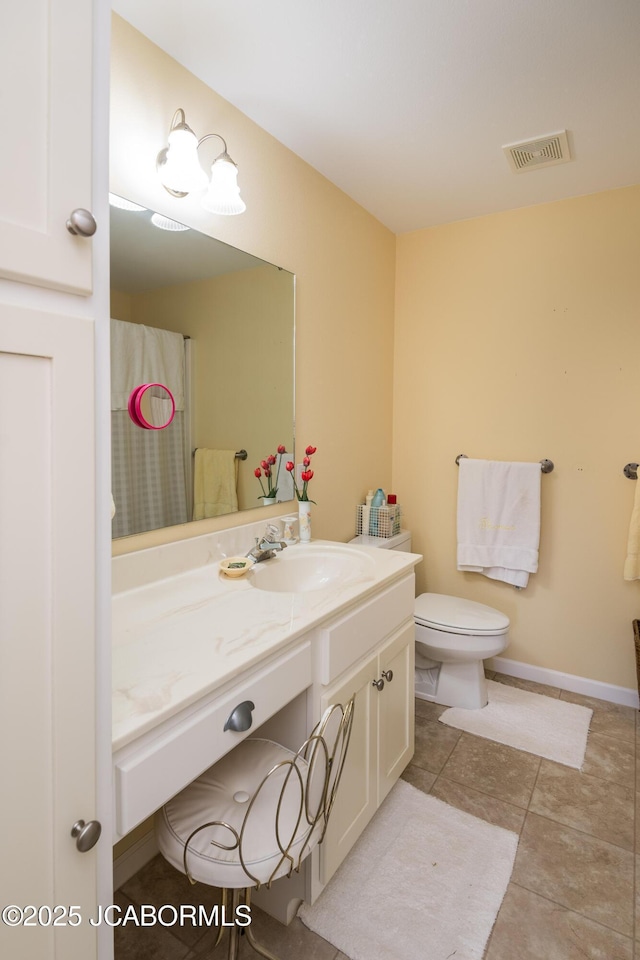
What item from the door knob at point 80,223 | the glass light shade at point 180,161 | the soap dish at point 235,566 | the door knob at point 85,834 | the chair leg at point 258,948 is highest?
the glass light shade at point 180,161

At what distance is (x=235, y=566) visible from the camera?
5.15 ft

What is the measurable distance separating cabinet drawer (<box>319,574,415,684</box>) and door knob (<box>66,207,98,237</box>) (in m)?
0.98

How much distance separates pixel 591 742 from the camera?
2.09 m

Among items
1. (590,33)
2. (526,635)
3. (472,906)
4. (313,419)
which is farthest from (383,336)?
(472,906)

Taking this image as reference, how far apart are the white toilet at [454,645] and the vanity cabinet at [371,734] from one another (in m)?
0.49

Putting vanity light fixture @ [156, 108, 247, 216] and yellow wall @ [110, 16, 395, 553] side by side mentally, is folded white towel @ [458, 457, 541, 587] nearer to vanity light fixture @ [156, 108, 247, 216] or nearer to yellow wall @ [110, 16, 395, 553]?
yellow wall @ [110, 16, 395, 553]

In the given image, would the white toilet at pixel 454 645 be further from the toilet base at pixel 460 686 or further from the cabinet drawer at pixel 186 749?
the cabinet drawer at pixel 186 749

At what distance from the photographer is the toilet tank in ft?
8.03

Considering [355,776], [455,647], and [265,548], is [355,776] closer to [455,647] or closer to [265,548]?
[265,548]

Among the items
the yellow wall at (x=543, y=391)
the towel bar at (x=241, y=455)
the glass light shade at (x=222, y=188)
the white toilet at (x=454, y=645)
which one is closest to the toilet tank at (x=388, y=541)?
the white toilet at (x=454, y=645)

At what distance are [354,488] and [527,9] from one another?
5.96ft

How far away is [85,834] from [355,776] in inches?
38.3

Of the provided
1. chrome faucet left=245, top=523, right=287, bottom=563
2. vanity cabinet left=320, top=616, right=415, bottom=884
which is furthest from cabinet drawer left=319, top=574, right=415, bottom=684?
chrome faucet left=245, top=523, right=287, bottom=563

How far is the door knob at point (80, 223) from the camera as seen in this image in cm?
57
